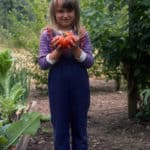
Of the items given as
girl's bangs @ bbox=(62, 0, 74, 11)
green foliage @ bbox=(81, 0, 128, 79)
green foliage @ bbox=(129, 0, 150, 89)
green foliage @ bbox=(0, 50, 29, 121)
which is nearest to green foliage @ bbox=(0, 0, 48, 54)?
green foliage @ bbox=(81, 0, 128, 79)

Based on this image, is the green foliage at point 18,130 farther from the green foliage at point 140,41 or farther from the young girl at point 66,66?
the green foliage at point 140,41

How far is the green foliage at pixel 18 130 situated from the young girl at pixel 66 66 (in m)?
0.24

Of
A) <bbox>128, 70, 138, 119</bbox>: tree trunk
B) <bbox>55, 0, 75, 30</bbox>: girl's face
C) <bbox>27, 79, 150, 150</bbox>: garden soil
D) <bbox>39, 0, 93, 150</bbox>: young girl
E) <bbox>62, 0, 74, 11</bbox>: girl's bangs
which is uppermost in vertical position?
<bbox>62, 0, 74, 11</bbox>: girl's bangs

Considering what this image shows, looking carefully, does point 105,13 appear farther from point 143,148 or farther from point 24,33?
point 24,33

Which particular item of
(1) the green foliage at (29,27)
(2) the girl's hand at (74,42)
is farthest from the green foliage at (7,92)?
(1) the green foliage at (29,27)

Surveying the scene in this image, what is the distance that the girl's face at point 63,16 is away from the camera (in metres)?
3.67

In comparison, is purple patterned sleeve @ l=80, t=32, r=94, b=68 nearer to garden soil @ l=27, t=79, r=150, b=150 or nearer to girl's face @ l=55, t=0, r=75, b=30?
girl's face @ l=55, t=0, r=75, b=30

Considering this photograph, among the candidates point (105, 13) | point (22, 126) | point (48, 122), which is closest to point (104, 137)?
point (48, 122)

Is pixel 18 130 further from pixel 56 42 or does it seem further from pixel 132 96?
pixel 132 96

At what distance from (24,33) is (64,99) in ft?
19.9

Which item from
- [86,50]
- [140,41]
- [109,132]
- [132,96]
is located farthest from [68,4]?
[132,96]

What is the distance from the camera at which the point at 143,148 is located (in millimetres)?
4730

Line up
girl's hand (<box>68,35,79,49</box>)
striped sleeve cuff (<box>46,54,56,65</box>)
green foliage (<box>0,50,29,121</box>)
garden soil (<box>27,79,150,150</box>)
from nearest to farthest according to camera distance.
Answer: girl's hand (<box>68,35,79,49</box>), striped sleeve cuff (<box>46,54,56,65</box>), green foliage (<box>0,50,29,121</box>), garden soil (<box>27,79,150,150</box>)

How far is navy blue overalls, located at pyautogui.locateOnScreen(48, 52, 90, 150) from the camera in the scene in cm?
368
